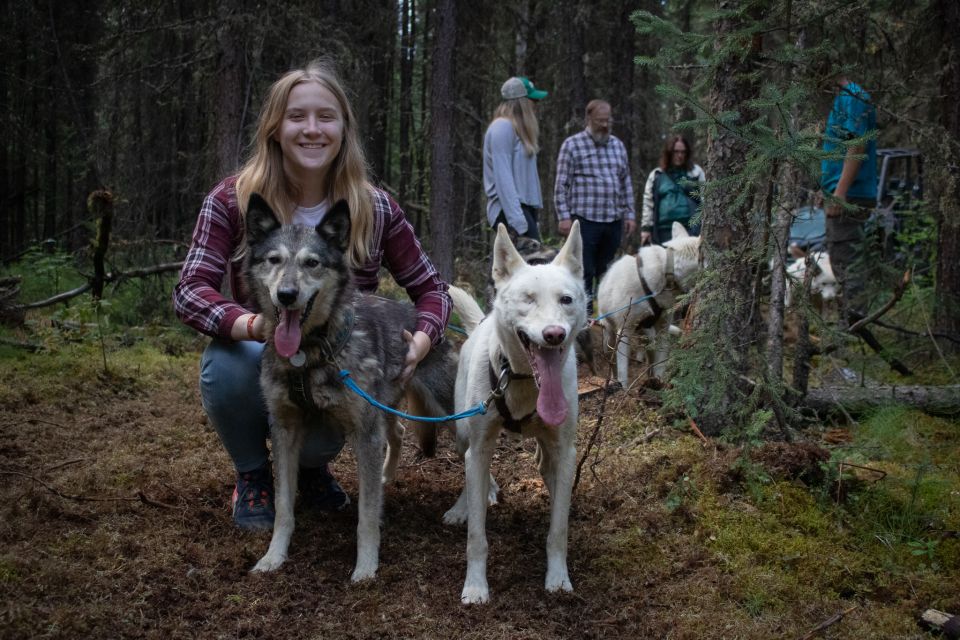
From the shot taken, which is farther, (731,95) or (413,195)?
(413,195)

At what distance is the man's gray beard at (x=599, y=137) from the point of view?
26.8 feet

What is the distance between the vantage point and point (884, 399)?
5.21 m

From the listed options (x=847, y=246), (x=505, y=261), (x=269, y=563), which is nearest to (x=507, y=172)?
(x=847, y=246)

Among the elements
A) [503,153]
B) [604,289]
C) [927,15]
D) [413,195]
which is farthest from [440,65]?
[413,195]

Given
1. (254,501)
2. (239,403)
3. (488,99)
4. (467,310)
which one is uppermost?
(488,99)

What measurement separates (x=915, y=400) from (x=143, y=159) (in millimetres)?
11159

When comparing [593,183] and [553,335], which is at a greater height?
[593,183]

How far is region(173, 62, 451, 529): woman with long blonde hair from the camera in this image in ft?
10.9

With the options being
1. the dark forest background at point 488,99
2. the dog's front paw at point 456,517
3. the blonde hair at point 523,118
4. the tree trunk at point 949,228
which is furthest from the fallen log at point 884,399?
the blonde hair at point 523,118

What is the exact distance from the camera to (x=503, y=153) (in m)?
7.29

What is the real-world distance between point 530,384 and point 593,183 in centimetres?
537

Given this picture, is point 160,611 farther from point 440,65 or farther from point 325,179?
point 440,65

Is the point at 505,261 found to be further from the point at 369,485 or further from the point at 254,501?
the point at 254,501

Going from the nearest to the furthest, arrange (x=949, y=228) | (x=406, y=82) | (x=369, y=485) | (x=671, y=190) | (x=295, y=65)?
(x=369, y=485)
(x=949, y=228)
(x=295, y=65)
(x=671, y=190)
(x=406, y=82)
